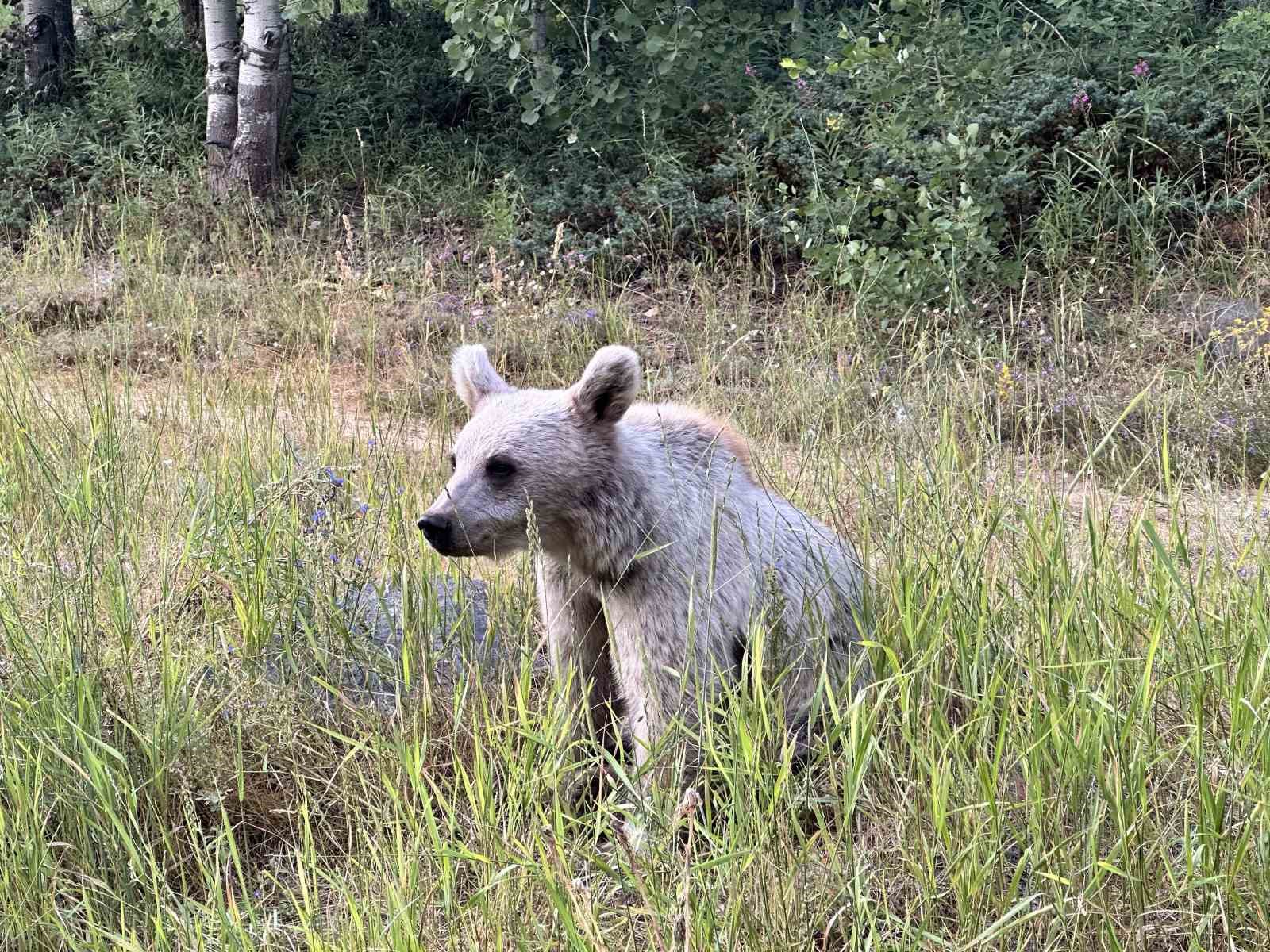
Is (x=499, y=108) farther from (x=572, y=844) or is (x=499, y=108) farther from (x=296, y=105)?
(x=572, y=844)

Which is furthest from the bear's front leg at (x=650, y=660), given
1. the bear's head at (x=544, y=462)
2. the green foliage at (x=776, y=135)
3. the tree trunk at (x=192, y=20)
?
the tree trunk at (x=192, y=20)

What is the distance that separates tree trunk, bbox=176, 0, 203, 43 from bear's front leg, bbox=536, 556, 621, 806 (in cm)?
1000

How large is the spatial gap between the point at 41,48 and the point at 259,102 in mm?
2921

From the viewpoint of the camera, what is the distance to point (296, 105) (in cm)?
1070

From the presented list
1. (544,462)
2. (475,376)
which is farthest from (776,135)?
(544,462)

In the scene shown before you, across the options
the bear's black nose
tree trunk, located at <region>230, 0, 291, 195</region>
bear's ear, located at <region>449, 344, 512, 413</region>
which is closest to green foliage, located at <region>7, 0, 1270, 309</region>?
tree trunk, located at <region>230, 0, 291, 195</region>

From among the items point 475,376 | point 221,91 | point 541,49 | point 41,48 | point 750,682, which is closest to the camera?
point 750,682

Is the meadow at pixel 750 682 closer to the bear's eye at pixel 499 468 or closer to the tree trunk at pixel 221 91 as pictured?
the bear's eye at pixel 499 468

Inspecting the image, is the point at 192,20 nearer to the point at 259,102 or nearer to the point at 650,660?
the point at 259,102

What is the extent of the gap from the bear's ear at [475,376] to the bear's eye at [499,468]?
33 cm

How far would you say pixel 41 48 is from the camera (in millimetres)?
10984

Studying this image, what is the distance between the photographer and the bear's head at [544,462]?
3086mm

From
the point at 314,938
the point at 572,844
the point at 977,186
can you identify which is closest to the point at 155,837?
the point at 314,938

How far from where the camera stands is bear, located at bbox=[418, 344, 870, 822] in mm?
2967
